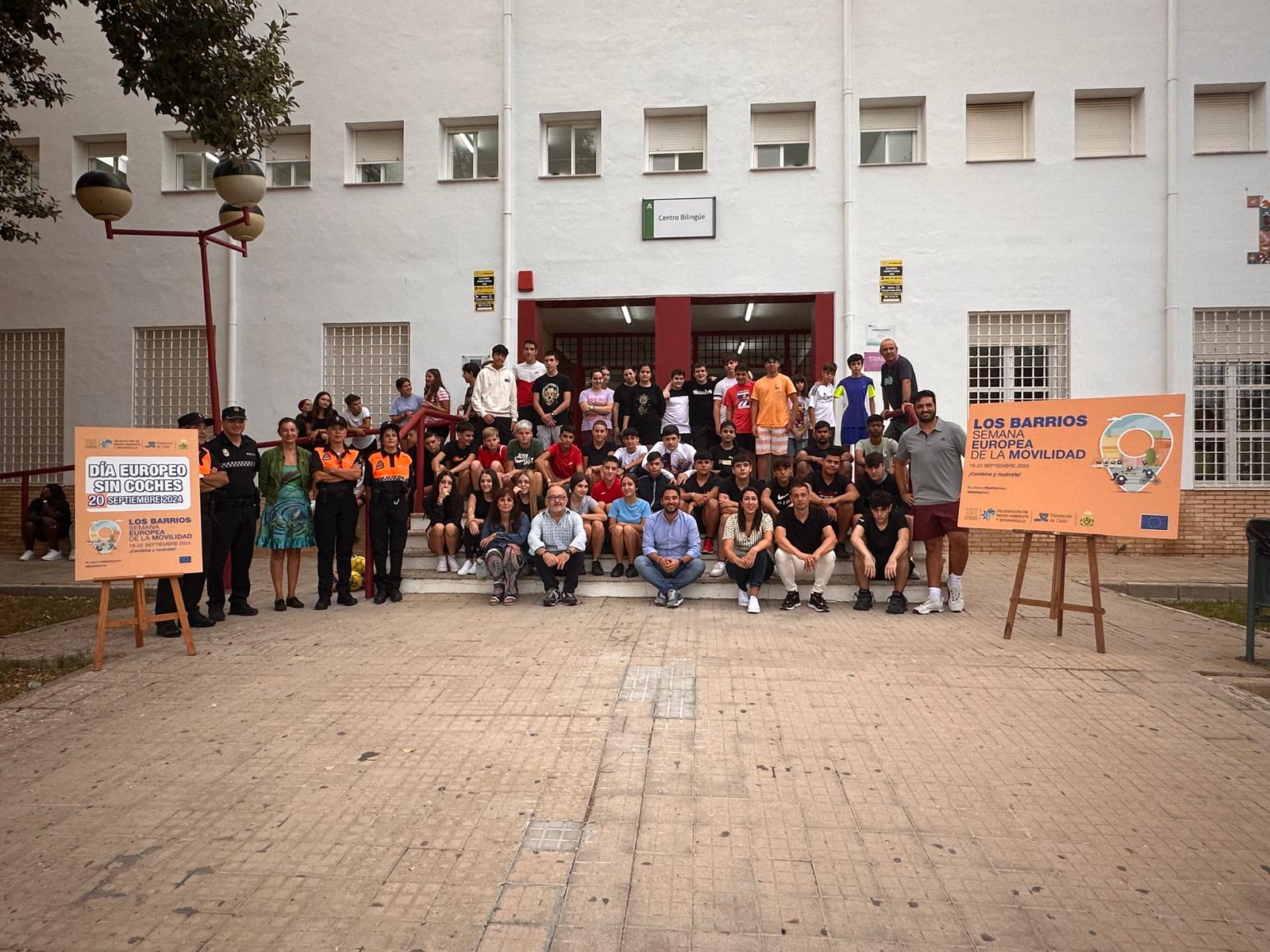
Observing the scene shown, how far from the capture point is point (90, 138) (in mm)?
13578

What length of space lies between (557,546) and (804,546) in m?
2.58

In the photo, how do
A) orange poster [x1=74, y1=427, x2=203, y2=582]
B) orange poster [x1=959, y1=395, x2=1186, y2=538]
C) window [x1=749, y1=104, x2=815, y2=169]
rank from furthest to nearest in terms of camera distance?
window [x1=749, y1=104, x2=815, y2=169] → orange poster [x1=74, y1=427, x2=203, y2=582] → orange poster [x1=959, y1=395, x2=1186, y2=538]

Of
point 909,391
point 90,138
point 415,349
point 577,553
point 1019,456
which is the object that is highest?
point 90,138

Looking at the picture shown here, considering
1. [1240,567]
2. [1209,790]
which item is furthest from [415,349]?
[1240,567]

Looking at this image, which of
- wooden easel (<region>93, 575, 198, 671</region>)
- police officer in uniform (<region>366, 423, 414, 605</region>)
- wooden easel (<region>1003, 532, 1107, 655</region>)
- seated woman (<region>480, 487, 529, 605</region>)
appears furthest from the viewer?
police officer in uniform (<region>366, 423, 414, 605</region>)

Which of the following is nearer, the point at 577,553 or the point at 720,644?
the point at 720,644

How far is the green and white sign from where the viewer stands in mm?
12188

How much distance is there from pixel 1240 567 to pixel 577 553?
30.8ft

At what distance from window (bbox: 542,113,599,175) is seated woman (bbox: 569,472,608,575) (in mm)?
6556

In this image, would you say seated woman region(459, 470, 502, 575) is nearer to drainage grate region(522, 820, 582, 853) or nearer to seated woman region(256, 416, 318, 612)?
seated woman region(256, 416, 318, 612)

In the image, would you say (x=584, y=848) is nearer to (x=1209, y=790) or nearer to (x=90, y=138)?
(x=1209, y=790)

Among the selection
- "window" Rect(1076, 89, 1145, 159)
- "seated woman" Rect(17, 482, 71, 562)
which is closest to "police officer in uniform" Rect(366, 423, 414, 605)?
"seated woman" Rect(17, 482, 71, 562)

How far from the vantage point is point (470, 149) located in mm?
12922

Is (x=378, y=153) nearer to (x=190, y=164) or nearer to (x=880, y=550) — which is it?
(x=190, y=164)
